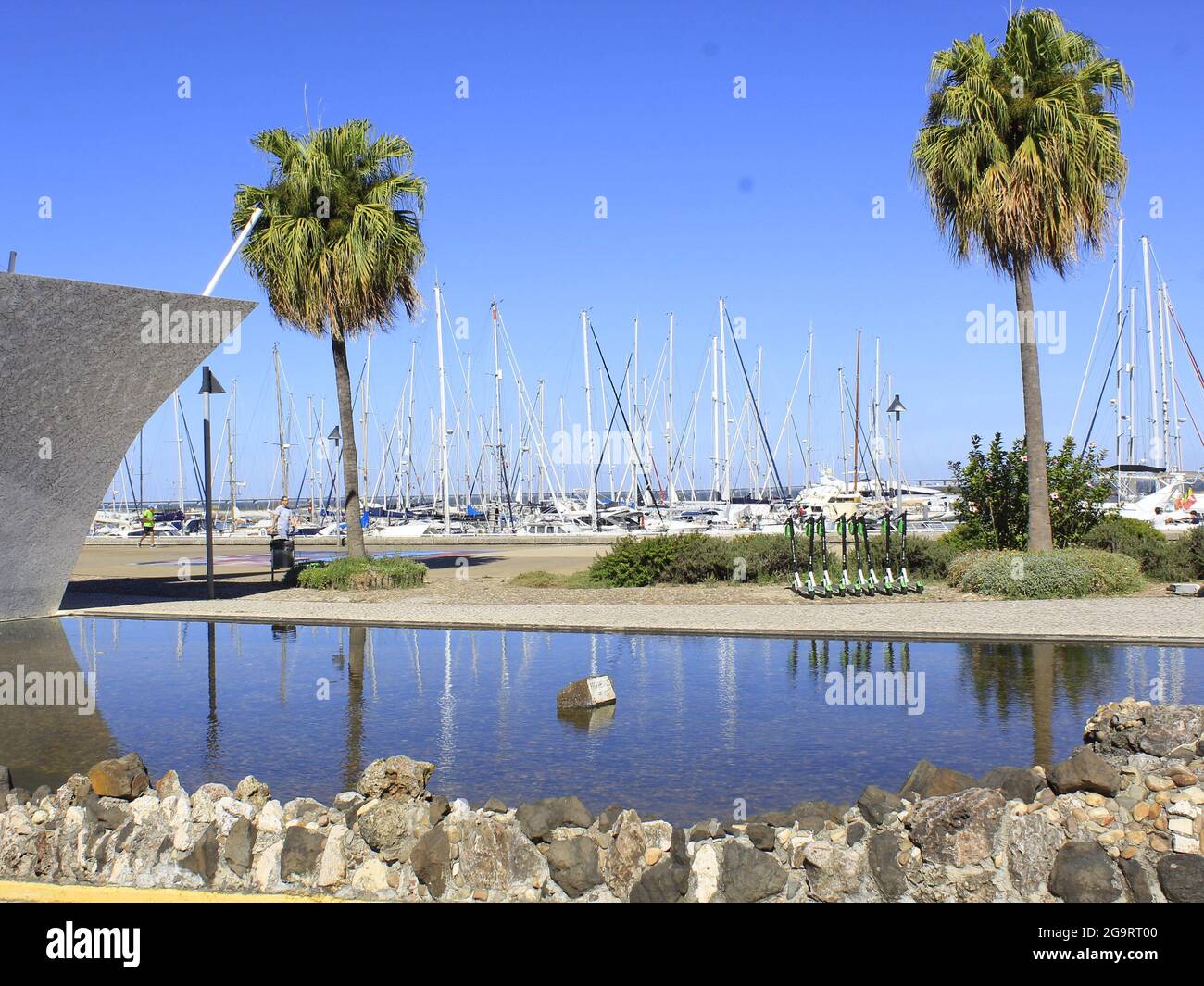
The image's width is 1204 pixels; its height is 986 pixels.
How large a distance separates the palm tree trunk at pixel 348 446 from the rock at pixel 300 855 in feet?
62.1

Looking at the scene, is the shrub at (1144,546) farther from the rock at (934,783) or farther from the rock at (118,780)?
the rock at (118,780)

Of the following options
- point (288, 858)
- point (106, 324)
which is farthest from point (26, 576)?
point (288, 858)

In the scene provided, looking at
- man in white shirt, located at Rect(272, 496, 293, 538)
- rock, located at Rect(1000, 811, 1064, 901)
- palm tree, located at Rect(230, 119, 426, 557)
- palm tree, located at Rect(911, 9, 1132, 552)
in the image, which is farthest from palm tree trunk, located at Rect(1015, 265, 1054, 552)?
man in white shirt, located at Rect(272, 496, 293, 538)

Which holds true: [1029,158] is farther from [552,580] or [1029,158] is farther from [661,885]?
[661,885]

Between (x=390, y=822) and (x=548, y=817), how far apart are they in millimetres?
936

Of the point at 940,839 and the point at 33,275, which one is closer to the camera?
the point at 940,839

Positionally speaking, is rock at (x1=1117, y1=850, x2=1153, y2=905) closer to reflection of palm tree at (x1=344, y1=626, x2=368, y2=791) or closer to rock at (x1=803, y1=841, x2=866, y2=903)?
rock at (x1=803, y1=841, x2=866, y2=903)

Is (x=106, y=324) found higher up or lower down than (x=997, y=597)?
higher up

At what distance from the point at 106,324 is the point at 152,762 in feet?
33.6

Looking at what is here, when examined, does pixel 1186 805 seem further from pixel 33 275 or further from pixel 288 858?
pixel 33 275

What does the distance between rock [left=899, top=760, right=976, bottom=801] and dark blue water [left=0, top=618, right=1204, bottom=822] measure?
34.3 inches

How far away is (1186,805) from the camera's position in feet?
21.1

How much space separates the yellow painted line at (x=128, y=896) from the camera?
250 inches

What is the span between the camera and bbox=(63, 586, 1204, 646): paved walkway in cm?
1612
